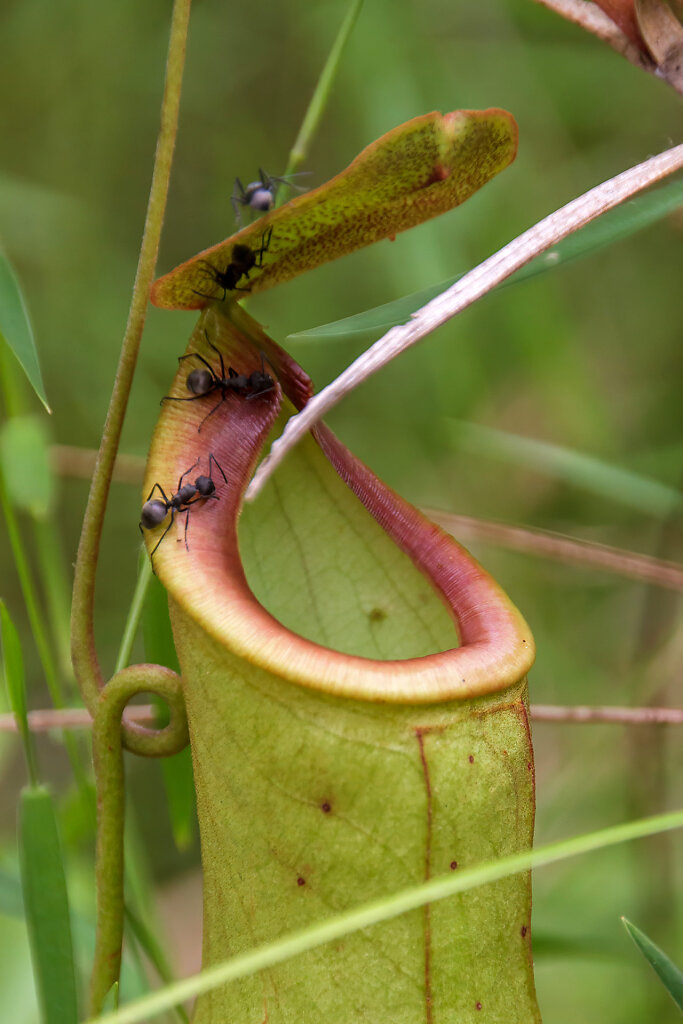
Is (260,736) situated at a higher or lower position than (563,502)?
higher

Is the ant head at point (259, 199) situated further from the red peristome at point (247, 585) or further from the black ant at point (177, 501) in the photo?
the black ant at point (177, 501)

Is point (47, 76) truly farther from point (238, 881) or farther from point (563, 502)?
point (238, 881)

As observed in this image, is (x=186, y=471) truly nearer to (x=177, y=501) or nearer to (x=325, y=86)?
(x=177, y=501)

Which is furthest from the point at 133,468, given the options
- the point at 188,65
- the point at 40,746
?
the point at 40,746

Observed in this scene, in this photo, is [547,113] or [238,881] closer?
[238,881]

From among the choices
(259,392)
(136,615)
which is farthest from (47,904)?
(259,392)

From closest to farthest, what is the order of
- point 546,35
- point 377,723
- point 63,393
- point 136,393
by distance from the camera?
point 377,723 → point 546,35 → point 136,393 → point 63,393
